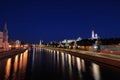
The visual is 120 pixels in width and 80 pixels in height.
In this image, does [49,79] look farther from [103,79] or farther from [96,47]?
[96,47]

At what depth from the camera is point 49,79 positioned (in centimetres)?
1424

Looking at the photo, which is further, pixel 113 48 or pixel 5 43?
pixel 5 43

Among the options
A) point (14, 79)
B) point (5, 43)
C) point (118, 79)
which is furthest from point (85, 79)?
point (5, 43)

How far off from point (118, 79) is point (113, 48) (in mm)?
27323

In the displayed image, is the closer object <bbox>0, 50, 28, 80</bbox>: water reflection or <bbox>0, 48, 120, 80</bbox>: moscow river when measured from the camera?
<bbox>0, 50, 28, 80</bbox>: water reflection

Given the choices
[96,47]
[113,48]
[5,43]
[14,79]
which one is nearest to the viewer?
[14,79]

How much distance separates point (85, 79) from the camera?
14.0 meters

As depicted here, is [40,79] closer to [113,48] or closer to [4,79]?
[4,79]

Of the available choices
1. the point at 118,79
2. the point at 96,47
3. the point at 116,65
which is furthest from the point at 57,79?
the point at 96,47

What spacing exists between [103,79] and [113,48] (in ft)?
90.9

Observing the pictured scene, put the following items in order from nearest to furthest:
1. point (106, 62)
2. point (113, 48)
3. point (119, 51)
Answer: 1. point (106, 62)
2. point (119, 51)
3. point (113, 48)

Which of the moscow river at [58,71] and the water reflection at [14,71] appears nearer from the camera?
Answer: the water reflection at [14,71]

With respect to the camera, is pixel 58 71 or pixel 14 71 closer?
pixel 14 71

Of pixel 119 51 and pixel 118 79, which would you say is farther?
pixel 119 51
